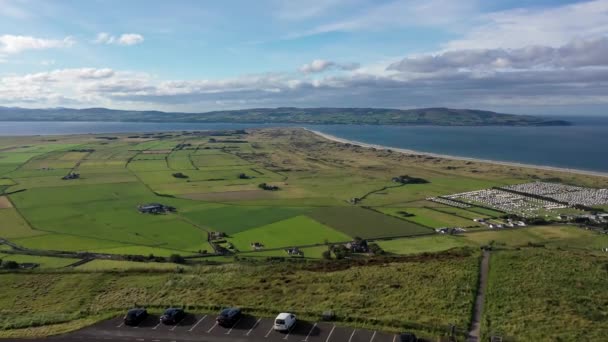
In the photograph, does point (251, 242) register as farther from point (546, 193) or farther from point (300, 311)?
point (546, 193)

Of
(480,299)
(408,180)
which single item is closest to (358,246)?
(480,299)

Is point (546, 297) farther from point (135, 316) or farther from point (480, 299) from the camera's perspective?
point (135, 316)

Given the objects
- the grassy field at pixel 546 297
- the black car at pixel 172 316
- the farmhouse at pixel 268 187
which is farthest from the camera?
the farmhouse at pixel 268 187

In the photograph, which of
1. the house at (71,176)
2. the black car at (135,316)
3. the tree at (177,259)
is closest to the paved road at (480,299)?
the black car at (135,316)

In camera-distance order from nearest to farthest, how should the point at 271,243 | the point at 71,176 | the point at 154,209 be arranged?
the point at 271,243
the point at 154,209
the point at 71,176

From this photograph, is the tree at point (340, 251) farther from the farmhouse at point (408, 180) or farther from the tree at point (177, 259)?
the farmhouse at point (408, 180)
